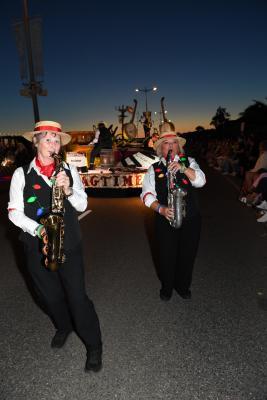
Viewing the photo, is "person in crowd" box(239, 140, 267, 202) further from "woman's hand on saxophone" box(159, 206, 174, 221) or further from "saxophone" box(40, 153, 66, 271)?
"saxophone" box(40, 153, 66, 271)

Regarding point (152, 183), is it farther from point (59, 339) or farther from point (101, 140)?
point (101, 140)

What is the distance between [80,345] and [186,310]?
1231 millimetres

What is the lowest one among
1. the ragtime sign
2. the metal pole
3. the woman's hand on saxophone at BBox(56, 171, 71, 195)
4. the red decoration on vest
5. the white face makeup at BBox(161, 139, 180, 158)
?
the ragtime sign

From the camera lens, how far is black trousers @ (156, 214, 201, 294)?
151 inches

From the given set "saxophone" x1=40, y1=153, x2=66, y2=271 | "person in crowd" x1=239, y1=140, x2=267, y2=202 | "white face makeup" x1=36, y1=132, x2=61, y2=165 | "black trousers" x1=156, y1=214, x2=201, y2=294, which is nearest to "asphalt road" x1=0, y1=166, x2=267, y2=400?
"black trousers" x1=156, y1=214, x2=201, y2=294

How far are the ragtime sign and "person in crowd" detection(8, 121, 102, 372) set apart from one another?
25.5 ft

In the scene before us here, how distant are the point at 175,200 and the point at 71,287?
140cm

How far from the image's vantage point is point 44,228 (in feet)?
8.38

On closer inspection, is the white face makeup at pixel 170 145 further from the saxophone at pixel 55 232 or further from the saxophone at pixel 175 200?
the saxophone at pixel 55 232

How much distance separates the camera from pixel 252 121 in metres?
38.8

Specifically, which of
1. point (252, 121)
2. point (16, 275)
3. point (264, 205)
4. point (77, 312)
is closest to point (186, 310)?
point (77, 312)

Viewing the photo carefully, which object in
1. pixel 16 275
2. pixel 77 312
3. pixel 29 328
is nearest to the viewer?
pixel 77 312

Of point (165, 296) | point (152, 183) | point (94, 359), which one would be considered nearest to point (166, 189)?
point (152, 183)

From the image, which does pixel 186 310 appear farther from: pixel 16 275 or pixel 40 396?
pixel 16 275
